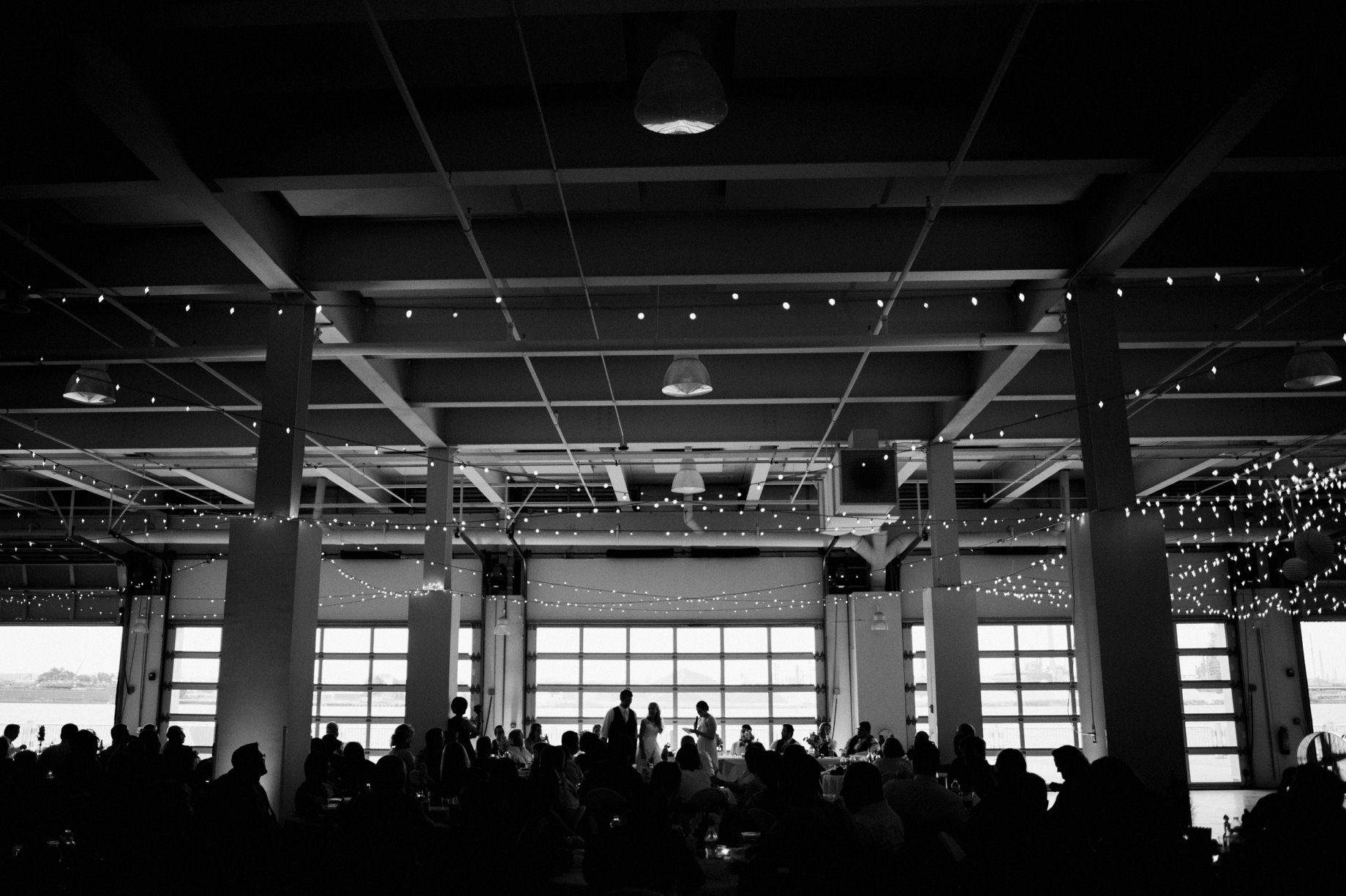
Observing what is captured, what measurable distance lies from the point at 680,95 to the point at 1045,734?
17.7 m

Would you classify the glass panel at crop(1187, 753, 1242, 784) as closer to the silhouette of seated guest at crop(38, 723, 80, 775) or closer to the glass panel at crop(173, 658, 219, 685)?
the silhouette of seated guest at crop(38, 723, 80, 775)

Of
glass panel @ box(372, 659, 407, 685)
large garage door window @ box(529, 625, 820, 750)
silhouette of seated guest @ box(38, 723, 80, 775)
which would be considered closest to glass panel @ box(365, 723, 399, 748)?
glass panel @ box(372, 659, 407, 685)

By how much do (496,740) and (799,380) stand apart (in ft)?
19.7

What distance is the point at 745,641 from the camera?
19.8 meters

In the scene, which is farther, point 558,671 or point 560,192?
point 558,671

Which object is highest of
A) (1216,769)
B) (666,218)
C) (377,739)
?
(666,218)

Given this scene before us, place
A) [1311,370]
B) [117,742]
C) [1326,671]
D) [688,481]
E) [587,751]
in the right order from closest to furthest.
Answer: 1. [1311,370]
2. [587,751]
3. [117,742]
4. [688,481]
5. [1326,671]

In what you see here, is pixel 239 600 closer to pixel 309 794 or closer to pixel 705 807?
pixel 309 794

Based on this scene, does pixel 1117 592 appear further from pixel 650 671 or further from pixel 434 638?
pixel 650 671

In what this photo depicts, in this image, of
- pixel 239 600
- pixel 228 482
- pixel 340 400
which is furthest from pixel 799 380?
pixel 228 482

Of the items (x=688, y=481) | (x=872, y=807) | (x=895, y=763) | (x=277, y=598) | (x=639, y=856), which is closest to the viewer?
(x=639, y=856)

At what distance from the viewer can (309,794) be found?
7.21 meters

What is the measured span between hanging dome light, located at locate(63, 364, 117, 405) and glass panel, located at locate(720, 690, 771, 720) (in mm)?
13159

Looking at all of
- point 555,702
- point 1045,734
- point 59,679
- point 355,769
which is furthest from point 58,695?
point 1045,734
